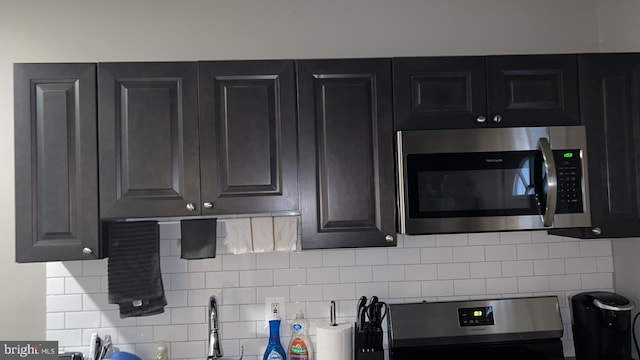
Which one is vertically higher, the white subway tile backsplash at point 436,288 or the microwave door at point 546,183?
the microwave door at point 546,183

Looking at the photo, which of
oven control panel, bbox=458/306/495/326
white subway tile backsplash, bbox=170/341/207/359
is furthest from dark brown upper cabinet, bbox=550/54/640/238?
white subway tile backsplash, bbox=170/341/207/359

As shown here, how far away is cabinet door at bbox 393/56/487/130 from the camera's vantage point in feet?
6.35

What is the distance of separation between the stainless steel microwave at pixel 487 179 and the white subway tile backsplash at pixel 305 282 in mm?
413

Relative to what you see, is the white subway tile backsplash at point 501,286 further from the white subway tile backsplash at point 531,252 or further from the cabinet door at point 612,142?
the cabinet door at point 612,142

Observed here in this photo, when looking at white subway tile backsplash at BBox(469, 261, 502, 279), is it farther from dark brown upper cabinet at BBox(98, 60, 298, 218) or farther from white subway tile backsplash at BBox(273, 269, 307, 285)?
dark brown upper cabinet at BBox(98, 60, 298, 218)

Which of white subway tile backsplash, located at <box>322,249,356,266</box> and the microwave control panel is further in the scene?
white subway tile backsplash, located at <box>322,249,356,266</box>

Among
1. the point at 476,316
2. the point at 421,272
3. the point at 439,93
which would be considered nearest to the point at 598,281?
the point at 476,316

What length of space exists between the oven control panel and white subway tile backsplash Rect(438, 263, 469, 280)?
6.6 inches

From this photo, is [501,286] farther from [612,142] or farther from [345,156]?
[345,156]

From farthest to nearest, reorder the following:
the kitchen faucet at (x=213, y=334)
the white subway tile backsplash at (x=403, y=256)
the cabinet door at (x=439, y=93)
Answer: the white subway tile backsplash at (x=403, y=256), the kitchen faucet at (x=213, y=334), the cabinet door at (x=439, y=93)

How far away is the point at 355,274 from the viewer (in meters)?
2.23

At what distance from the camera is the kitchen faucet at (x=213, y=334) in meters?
2.04

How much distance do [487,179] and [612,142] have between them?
1.86 ft

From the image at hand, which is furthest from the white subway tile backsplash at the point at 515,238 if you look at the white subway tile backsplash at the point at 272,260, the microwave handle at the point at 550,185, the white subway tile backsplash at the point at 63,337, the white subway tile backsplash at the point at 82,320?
the white subway tile backsplash at the point at 63,337
